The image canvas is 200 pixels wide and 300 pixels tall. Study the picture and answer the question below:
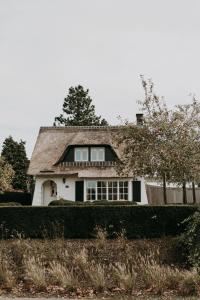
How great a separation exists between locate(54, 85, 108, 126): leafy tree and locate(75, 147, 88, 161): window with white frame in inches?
1339

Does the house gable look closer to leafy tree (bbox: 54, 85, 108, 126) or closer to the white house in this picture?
the white house

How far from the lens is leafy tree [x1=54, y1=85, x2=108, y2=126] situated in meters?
71.0

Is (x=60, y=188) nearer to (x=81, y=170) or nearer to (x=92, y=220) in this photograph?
(x=81, y=170)

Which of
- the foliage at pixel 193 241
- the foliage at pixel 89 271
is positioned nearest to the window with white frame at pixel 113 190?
the foliage at pixel 89 271

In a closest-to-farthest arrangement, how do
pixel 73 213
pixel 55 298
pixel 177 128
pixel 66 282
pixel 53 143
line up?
pixel 55 298 < pixel 66 282 < pixel 73 213 < pixel 177 128 < pixel 53 143

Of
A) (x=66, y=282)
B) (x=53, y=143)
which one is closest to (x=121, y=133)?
(x=53, y=143)

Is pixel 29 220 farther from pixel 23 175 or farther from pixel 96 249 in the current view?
pixel 23 175

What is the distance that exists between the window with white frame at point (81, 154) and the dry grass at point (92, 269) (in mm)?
18882

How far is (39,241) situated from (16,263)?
2.20 metres

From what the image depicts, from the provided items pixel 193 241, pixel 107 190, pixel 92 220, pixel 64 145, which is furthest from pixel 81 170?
pixel 193 241

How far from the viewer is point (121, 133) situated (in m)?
27.1

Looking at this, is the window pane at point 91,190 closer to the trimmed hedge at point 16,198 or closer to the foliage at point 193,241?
the trimmed hedge at point 16,198

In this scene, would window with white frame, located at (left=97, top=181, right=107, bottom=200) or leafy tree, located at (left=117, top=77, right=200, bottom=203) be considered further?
window with white frame, located at (left=97, top=181, right=107, bottom=200)

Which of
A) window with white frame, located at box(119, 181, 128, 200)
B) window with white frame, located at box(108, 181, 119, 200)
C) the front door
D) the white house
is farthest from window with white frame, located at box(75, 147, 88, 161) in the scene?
window with white frame, located at box(119, 181, 128, 200)
